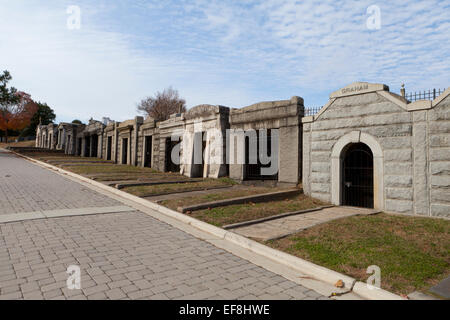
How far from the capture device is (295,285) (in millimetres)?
3703

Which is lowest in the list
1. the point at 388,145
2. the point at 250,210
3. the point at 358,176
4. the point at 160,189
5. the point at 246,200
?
the point at 250,210

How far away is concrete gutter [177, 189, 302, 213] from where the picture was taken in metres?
7.63

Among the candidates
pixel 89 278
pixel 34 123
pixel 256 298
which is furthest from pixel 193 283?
pixel 34 123

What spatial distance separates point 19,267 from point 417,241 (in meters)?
6.50

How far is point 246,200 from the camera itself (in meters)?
8.84

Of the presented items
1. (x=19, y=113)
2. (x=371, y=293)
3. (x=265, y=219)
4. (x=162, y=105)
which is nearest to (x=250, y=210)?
(x=265, y=219)

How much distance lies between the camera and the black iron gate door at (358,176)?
9.03 meters

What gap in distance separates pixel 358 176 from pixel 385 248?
187 inches

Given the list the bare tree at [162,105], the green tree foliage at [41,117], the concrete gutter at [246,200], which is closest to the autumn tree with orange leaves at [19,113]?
the green tree foliage at [41,117]

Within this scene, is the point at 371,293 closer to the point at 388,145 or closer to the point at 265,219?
the point at 265,219

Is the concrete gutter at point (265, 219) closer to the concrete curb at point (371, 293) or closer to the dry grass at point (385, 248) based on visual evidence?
the dry grass at point (385, 248)

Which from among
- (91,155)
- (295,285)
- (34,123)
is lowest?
(295,285)

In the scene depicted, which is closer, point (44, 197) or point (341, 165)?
point (44, 197)
